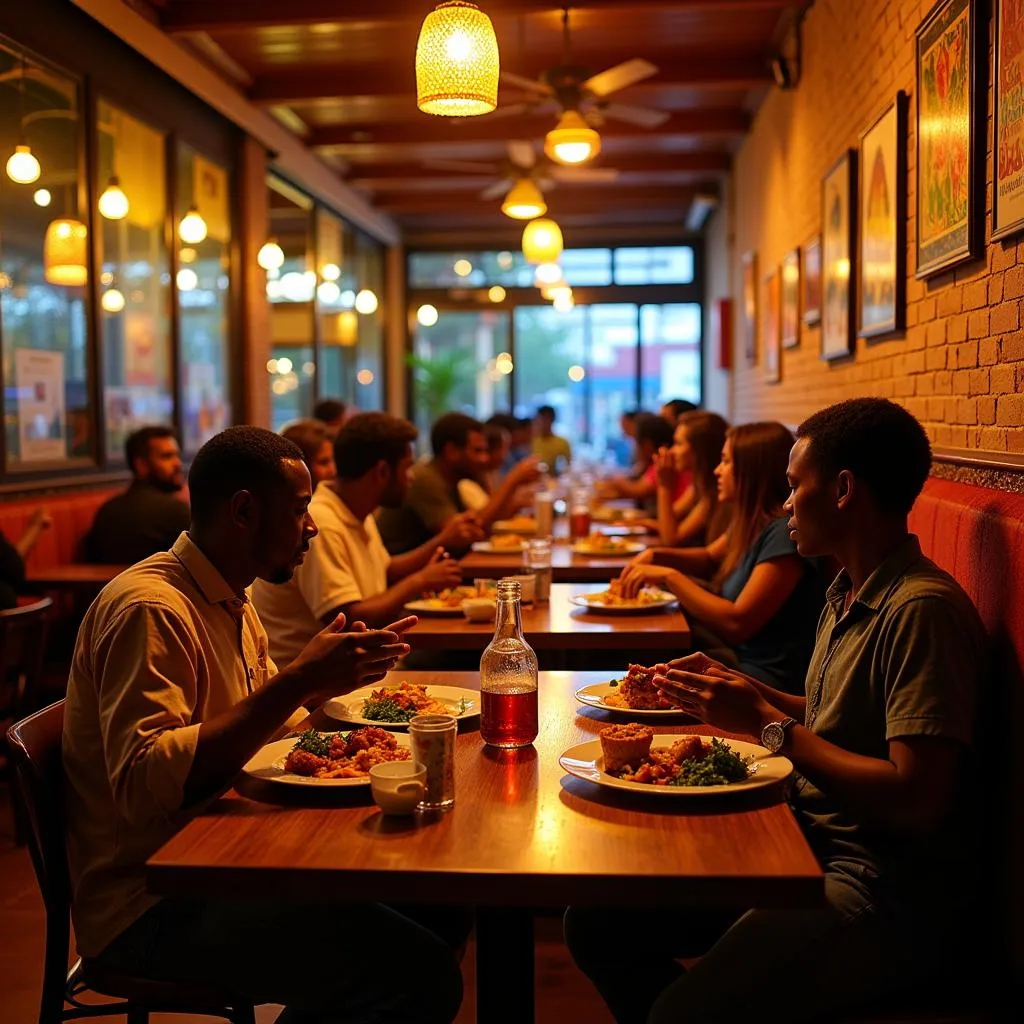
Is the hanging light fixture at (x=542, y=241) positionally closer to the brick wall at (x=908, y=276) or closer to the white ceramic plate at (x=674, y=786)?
the brick wall at (x=908, y=276)

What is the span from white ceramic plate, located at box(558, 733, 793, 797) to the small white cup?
260mm

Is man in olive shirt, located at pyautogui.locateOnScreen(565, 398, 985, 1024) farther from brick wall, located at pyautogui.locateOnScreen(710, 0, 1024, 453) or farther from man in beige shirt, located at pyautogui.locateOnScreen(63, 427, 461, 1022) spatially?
brick wall, located at pyautogui.locateOnScreen(710, 0, 1024, 453)

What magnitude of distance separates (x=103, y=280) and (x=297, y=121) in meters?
3.57

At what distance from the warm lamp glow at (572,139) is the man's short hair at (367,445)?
2555 millimetres

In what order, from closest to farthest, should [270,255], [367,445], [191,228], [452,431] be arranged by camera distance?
[367,445] → [452,431] → [191,228] → [270,255]

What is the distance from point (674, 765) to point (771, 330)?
6199mm

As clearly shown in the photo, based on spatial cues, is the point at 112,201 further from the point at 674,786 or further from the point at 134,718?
the point at 674,786

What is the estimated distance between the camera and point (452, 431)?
5773 mm

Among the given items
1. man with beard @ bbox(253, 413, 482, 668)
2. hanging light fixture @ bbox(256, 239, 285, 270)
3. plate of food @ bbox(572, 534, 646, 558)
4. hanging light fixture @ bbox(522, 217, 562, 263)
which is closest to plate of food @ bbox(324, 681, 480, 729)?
man with beard @ bbox(253, 413, 482, 668)

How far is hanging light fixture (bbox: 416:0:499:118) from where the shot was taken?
3482mm

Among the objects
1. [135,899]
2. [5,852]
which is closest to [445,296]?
[5,852]

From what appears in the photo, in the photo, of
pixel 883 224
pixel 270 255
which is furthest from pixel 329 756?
pixel 270 255

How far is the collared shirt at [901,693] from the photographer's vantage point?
168 cm

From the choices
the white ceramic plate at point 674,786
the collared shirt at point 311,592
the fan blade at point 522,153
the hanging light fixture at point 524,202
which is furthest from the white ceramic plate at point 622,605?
the fan blade at point 522,153
